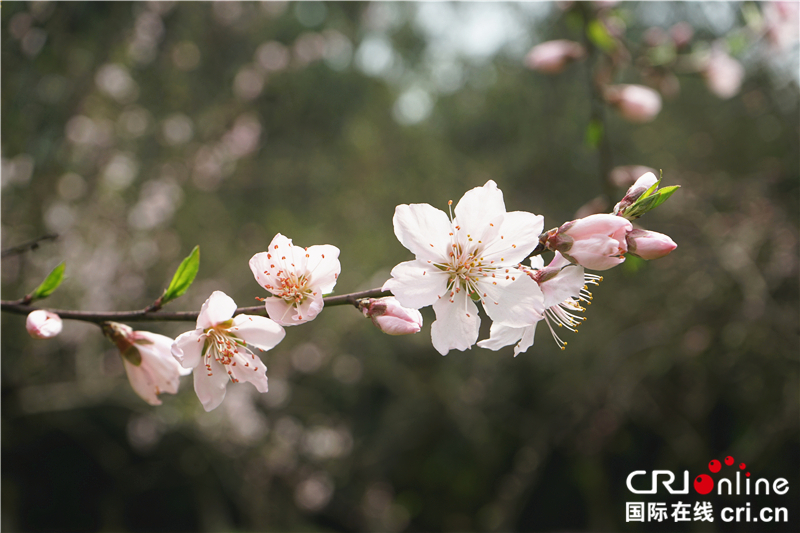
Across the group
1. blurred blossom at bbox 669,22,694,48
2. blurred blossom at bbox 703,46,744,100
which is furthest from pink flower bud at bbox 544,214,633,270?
blurred blossom at bbox 703,46,744,100

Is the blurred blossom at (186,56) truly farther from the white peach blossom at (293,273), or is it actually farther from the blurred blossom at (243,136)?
the white peach blossom at (293,273)

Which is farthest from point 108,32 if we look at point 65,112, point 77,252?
point 77,252

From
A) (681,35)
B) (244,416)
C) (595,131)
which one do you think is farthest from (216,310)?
(244,416)

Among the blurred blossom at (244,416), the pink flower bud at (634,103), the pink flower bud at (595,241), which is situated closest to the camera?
the pink flower bud at (595,241)

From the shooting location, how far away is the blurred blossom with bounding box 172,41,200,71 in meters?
4.15

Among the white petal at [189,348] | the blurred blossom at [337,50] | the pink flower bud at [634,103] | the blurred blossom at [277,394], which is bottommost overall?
the white petal at [189,348]

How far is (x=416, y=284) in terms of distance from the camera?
725mm

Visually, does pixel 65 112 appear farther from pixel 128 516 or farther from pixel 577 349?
pixel 128 516

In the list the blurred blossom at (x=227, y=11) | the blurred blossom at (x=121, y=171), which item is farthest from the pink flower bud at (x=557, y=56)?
the blurred blossom at (x=227, y=11)

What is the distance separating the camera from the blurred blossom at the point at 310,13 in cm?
518

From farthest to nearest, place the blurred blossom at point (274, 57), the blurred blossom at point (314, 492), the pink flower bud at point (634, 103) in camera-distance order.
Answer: the blurred blossom at point (314, 492) → the blurred blossom at point (274, 57) → the pink flower bud at point (634, 103)

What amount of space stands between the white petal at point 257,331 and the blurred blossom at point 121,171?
352 cm

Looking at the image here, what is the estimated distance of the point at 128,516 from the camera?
17.0 ft

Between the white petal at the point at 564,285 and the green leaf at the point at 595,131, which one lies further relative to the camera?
the green leaf at the point at 595,131
